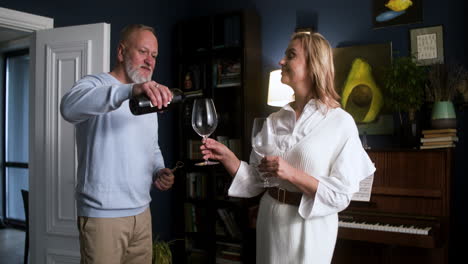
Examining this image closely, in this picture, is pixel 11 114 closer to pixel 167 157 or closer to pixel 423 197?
pixel 167 157

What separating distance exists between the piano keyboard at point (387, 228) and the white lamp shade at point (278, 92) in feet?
3.53

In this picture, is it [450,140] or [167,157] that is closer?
[450,140]

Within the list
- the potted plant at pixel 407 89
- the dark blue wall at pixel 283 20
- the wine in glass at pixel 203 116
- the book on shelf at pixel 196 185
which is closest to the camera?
the wine in glass at pixel 203 116

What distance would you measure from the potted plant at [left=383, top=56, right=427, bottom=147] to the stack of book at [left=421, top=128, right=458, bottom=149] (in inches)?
7.2

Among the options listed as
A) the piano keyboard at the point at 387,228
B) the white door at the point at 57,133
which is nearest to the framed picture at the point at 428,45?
the piano keyboard at the point at 387,228

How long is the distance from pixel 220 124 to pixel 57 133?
1.56 metres

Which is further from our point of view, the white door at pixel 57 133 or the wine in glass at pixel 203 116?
the white door at pixel 57 133

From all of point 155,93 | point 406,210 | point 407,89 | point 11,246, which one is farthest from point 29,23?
point 11,246

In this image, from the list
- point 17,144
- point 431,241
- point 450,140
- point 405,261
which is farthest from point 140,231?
point 17,144

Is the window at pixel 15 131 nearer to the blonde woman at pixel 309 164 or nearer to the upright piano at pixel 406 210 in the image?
the upright piano at pixel 406 210

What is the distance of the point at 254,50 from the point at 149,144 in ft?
7.10

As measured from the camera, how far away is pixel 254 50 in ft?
12.4

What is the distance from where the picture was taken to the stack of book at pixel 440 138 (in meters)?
2.66

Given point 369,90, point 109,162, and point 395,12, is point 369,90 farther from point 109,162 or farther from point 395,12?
point 109,162
